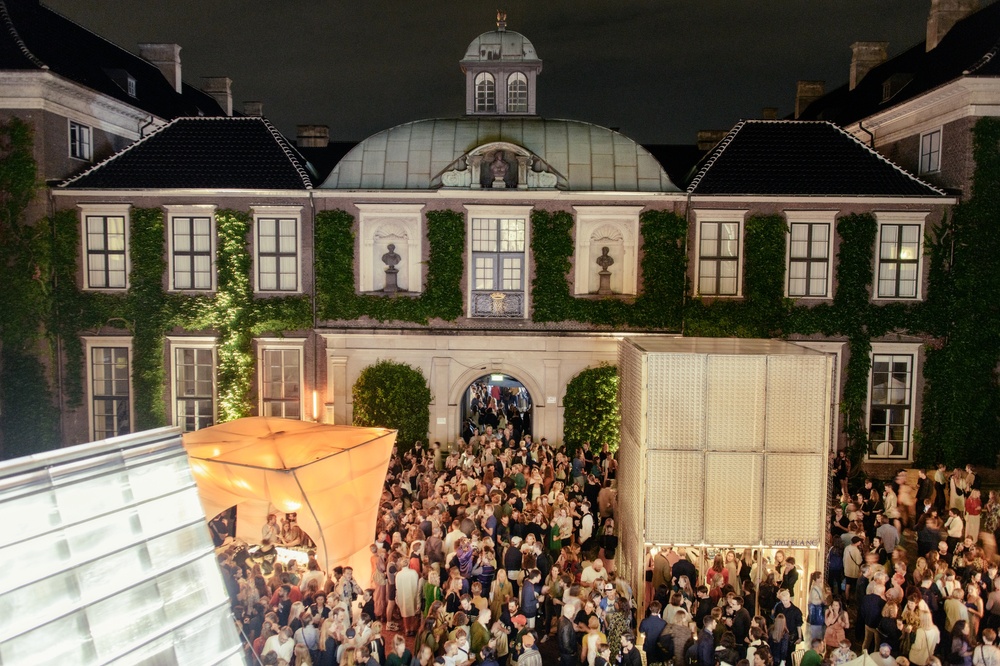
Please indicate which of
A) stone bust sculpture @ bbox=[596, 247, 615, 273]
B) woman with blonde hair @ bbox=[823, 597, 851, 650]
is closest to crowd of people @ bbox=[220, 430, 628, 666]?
woman with blonde hair @ bbox=[823, 597, 851, 650]

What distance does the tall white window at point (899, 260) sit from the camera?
23.3 m

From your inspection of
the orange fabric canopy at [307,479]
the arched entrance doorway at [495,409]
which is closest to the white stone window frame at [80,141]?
the orange fabric canopy at [307,479]

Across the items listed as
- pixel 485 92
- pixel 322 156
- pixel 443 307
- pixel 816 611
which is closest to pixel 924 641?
pixel 816 611

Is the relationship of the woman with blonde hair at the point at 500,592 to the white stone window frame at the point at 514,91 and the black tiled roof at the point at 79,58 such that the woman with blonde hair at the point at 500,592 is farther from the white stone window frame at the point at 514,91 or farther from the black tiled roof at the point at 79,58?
the black tiled roof at the point at 79,58

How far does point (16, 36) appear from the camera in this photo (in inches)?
912

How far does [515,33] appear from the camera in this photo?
25.9 meters

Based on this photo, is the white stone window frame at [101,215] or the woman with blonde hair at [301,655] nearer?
the woman with blonde hair at [301,655]

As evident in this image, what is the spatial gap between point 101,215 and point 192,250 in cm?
300

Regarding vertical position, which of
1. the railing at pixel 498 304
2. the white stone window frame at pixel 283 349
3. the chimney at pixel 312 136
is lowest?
the white stone window frame at pixel 283 349

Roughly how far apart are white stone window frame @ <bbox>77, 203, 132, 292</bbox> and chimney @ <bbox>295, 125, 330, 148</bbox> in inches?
648

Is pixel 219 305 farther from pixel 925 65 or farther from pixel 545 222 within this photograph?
pixel 925 65

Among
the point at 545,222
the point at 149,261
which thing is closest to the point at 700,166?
the point at 545,222

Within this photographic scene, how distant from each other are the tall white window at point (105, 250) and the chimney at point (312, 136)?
16485mm

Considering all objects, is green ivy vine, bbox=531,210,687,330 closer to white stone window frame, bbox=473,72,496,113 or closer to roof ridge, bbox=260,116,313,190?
white stone window frame, bbox=473,72,496,113
